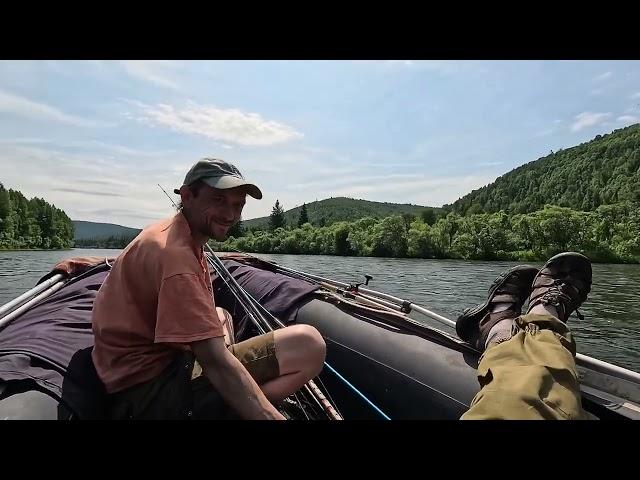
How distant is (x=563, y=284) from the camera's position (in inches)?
109

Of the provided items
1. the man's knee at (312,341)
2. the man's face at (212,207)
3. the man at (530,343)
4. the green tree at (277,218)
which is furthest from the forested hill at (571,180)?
the man's face at (212,207)

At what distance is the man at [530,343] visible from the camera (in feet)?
4.68

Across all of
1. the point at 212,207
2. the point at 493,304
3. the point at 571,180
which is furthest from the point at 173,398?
the point at 571,180

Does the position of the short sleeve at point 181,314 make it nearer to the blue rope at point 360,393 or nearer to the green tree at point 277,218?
the blue rope at point 360,393

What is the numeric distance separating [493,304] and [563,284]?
50cm

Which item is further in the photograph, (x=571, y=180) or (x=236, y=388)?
(x=571, y=180)

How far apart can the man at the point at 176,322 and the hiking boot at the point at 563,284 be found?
6.01 feet

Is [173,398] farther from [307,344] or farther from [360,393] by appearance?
[360,393]

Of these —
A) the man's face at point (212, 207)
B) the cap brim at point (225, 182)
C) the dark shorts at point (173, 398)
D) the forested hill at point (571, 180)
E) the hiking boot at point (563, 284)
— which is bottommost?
the dark shorts at point (173, 398)

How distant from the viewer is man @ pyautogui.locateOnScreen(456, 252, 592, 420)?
1.43 meters

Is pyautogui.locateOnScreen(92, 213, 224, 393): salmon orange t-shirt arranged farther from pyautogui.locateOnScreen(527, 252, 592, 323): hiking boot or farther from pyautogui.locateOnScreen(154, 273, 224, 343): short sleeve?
pyautogui.locateOnScreen(527, 252, 592, 323): hiking boot

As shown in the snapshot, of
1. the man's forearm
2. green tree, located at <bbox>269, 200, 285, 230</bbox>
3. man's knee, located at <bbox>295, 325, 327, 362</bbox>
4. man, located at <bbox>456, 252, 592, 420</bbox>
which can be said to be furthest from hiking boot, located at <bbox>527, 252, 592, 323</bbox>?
green tree, located at <bbox>269, 200, 285, 230</bbox>

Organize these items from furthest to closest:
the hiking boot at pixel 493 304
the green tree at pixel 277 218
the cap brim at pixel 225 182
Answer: the green tree at pixel 277 218 → the hiking boot at pixel 493 304 → the cap brim at pixel 225 182
